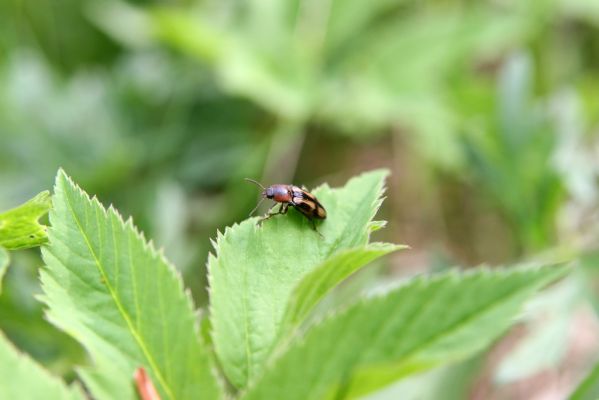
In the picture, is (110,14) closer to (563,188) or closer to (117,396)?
(563,188)

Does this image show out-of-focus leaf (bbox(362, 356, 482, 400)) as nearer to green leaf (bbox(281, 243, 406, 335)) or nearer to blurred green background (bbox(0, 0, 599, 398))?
blurred green background (bbox(0, 0, 599, 398))

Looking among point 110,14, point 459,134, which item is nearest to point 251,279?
point 459,134

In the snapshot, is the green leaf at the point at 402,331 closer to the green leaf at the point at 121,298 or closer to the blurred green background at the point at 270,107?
the green leaf at the point at 121,298

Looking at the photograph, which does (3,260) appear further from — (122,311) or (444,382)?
(444,382)

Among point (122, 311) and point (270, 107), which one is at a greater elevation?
point (270, 107)

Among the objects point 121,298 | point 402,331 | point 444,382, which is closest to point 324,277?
point 402,331

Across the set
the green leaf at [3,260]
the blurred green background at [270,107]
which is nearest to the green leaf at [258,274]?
the green leaf at [3,260]

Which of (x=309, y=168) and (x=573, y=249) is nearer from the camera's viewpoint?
(x=573, y=249)

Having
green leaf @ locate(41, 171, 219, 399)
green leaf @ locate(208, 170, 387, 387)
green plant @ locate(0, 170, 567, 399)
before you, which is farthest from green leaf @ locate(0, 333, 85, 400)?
green leaf @ locate(208, 170, 387, 387)
